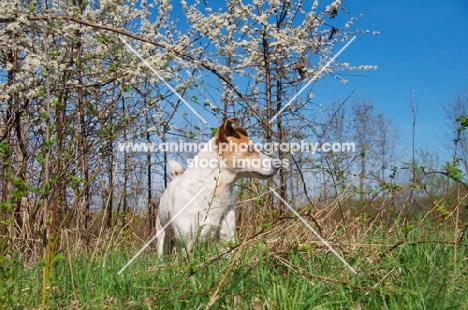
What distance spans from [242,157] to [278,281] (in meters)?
2.66

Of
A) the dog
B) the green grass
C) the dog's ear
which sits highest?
the dog's ear

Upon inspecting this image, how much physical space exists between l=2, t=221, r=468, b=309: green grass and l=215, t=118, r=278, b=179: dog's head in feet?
5.93

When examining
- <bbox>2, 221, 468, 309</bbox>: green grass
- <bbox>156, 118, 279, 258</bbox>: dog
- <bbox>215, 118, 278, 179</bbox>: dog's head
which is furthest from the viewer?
<bbox>215, 118, 278, 179</bbox>: dog's head

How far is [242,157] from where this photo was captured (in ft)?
17.3

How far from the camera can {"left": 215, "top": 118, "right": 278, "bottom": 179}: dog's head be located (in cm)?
525

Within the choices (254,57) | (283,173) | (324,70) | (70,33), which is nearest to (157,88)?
(70,33)

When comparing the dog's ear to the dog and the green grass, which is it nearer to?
the dog

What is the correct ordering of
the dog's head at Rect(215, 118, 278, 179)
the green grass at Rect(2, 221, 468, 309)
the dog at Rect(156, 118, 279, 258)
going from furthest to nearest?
the dog's head at Rect(215, 118, 278, 179) < the dog at Rect(156, 118, 279, 258) < the green grass at Rect(2, 221, 468, 309)

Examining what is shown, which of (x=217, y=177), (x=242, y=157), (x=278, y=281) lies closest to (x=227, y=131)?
(x=242, y=157)

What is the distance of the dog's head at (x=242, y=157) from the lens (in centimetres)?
525

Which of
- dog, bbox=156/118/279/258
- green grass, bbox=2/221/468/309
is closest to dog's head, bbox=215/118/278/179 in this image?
dog, bbox=156/118/279/258

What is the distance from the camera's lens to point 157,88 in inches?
248

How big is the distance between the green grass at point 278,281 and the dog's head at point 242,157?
5.93 ft

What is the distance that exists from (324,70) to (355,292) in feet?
18.5
